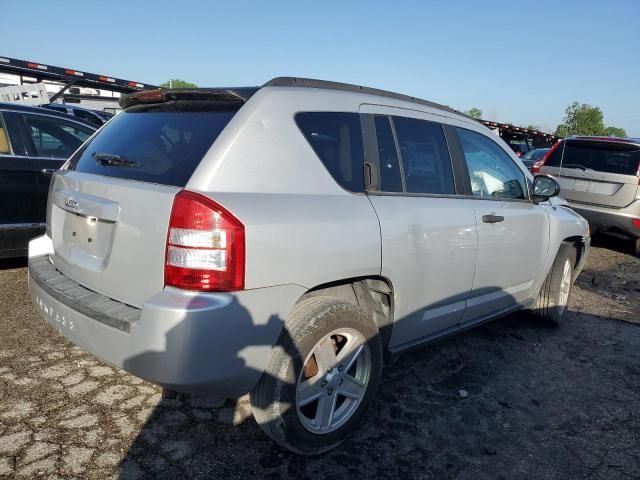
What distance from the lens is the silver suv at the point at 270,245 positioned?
191 cm

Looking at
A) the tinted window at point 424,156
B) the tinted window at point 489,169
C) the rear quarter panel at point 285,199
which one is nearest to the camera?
the rear quarter panel at point 285,199

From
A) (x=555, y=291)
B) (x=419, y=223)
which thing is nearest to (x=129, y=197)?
(x=419, y=223)

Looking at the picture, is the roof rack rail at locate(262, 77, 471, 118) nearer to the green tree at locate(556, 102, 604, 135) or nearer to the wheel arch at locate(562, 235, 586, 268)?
the wheel arch at locate(562, 235, 586, 268)

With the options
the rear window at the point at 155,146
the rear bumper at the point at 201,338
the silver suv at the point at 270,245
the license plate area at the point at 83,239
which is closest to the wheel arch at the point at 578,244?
the silver suv at the point at 270,245

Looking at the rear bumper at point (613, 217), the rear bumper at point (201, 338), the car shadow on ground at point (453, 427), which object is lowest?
the car shadow on ground at point (453, 427)

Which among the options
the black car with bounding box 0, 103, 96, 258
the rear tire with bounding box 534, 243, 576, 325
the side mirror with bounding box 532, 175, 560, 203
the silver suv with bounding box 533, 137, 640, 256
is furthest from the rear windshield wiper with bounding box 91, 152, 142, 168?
the silver suv with bounding box 533, 137, 640, 256

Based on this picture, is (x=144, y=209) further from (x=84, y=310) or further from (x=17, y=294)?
(x=17, y=294)

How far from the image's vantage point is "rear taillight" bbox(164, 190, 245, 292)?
1895mm

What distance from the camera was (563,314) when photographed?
4.42 metres

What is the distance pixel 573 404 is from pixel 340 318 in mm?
1832

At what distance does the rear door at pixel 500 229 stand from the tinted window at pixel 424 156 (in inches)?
9.3

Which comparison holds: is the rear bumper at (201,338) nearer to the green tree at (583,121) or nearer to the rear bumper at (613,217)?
the rear bumper at (613,217)

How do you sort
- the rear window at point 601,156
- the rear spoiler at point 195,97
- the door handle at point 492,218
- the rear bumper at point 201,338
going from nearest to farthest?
the rear bumper at point 201,338 < the rear spoiler at point 195,97 < the door handle at point 492,218 < the rear window at point 601,156

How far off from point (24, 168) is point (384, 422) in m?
3.85
